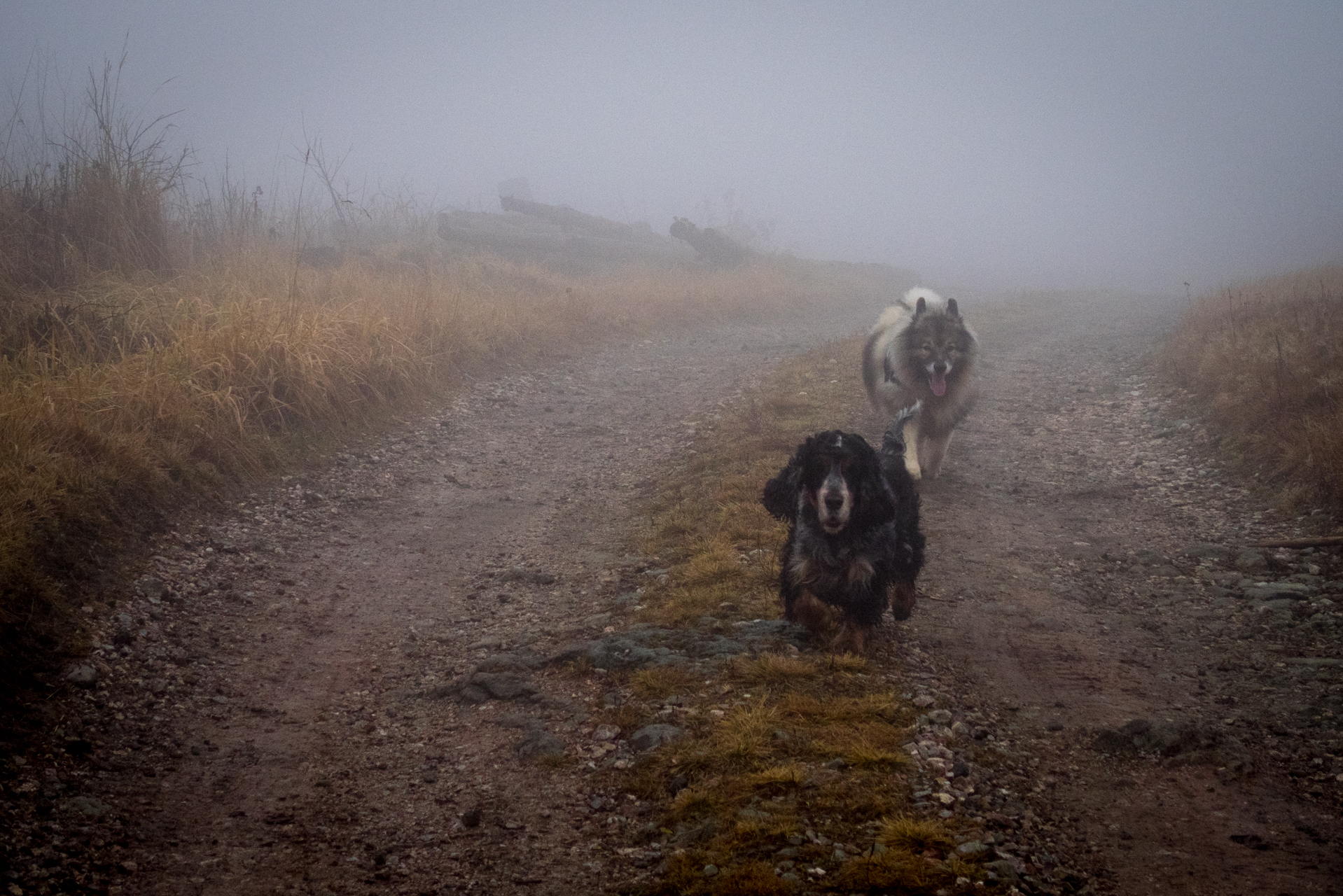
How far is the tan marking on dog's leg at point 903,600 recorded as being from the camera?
4.45 metres

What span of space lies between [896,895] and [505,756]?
181 cm

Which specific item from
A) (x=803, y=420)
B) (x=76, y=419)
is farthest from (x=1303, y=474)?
(x=76, y=419)

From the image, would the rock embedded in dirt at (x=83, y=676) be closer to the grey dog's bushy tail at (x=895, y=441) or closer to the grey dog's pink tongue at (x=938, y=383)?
the grey dog's bushy tail at (x=895, y=441)

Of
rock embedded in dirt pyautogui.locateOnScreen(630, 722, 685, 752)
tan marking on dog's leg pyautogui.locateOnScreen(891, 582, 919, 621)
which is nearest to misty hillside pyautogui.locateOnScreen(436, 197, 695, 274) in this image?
tan marking on dog's leg pyautogui.locateOnScreen(891, 582, 919, 621)

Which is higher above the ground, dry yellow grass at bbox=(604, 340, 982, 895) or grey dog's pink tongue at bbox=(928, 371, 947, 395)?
grey dog's pink tongue at bbox=(928, 371, 947, 395)

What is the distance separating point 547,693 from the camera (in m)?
3.80

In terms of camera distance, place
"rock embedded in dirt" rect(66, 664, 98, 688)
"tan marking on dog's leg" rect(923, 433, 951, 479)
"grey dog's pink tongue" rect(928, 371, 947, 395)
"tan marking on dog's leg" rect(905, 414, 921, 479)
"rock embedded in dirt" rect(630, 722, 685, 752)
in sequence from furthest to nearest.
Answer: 1. "tan marking on dog's leg" rect(923, 433, 951, 479)
2. "grey dog's pink tongue" rect(928, 371, 947, 395)
3. "tan marking on dog's leg" rect(905, 414, 921, 479)
4. "rock embedded in dirt" rect(66, 664, 98, 688)
5. "rock embedded in dirt" rect(630, 722, 685, 752)

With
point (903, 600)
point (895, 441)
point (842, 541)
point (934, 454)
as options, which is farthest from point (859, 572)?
point (934, 454)

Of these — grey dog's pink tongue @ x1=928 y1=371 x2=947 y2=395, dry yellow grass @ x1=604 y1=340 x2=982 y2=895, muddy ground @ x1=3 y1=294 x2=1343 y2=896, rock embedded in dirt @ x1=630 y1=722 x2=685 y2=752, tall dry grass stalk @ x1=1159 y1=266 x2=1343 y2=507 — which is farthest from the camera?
grey dog's pink tongue @ x1=928 y1=371 x2=947 y2=395

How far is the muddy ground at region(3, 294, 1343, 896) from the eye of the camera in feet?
8.45

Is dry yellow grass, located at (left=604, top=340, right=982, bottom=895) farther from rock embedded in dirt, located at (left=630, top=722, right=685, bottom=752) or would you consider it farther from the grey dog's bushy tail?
the grey dog's bushy tail

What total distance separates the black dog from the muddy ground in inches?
14.1

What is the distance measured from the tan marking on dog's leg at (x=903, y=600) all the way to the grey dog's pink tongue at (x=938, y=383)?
134 inches

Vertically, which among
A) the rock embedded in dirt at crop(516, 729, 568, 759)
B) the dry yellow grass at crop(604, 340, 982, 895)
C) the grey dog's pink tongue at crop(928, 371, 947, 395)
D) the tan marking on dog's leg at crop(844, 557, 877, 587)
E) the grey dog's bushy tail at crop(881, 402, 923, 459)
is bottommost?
the rock embedded in dirt at crop(516, 729, 568, 759)
